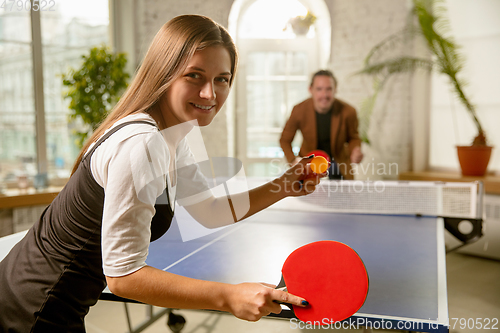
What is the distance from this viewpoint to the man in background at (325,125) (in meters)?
3.77

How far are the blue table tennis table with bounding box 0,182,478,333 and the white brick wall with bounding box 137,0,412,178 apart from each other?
221 centimetres

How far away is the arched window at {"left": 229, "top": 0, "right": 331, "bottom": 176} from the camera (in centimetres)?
515

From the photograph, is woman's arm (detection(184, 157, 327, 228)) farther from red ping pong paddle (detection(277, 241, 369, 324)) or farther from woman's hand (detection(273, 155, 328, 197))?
red ping pong paddle (detection(277, 241, 369, 324))

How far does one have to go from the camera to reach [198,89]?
3.10 ft

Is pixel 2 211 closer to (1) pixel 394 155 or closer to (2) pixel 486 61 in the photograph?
(1) pixel 394 155

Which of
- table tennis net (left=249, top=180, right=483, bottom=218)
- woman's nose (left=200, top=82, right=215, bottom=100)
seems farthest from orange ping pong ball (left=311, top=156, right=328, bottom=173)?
table tennis net (left=249, top=180, right=483, bottom=218)

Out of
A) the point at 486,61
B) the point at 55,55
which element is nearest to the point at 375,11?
the point at 486,61

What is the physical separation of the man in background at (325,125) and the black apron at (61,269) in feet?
9.62

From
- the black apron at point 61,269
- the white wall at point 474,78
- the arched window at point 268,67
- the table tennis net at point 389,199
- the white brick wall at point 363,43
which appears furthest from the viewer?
the arched window at point 268,67

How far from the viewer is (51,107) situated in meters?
4.31

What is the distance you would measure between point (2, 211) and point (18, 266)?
2944 millimetres

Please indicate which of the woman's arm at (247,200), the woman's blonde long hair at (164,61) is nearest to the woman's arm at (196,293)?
the woman's blonde long hair at (164,61)

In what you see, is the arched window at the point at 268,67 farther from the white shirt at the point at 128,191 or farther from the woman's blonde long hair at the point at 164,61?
the white shirt at the point at 128,191

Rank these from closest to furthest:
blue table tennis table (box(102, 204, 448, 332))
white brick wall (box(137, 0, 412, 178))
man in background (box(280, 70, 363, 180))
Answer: blue table tennis table (box(102, 204, 448, 332))
man in background (box(280, 70, 363, 180))
white brick wall (box(137, 0, 412, 178))
